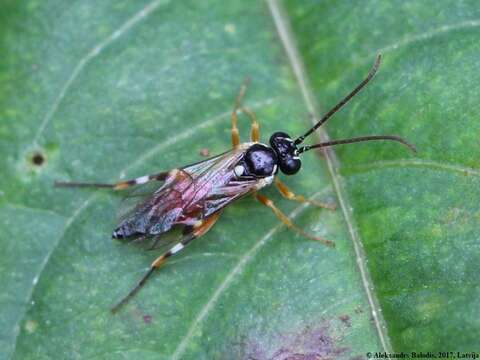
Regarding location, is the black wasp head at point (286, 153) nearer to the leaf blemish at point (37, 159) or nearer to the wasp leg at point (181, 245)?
the wasp leg at point (181, 245)

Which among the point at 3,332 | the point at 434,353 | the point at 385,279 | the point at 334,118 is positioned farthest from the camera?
the point at 334,118

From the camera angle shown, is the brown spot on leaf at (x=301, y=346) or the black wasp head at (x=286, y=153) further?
the black wasp head at (x=286, y=153)

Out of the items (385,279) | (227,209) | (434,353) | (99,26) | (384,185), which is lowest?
(434,353)

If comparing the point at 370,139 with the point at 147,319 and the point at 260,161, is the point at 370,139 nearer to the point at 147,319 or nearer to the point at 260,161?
the point at 260,161

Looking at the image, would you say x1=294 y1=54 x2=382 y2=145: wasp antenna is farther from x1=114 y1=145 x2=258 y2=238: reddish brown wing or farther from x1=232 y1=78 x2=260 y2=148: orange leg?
x1=114 y1=145 x2=258 y2=238: reddish brown wing

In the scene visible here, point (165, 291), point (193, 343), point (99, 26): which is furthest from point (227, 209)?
point (99, 26)

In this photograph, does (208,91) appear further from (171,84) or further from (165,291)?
(165,291)

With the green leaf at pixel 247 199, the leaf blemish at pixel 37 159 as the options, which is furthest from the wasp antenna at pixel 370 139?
the leaf blemish at pixel 37 159

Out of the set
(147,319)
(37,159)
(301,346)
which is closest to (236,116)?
(37,159)
